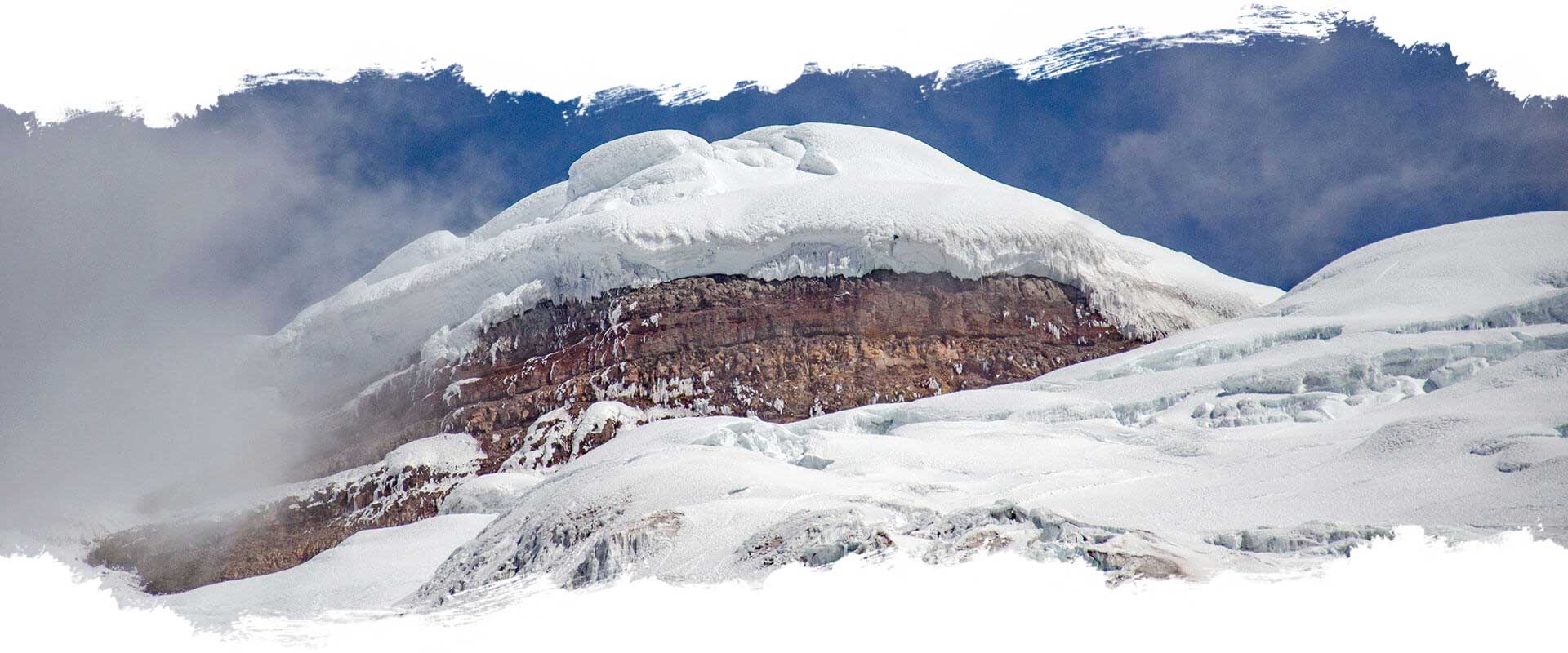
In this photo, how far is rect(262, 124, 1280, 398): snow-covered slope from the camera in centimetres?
2369

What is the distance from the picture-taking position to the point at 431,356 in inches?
976

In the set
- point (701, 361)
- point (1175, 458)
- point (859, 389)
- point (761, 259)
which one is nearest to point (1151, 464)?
point (1175, 458)

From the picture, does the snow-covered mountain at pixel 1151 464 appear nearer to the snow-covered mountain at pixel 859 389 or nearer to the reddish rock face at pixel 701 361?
the snow-covered mountain at pixel 859 389

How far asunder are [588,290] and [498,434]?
3.52m

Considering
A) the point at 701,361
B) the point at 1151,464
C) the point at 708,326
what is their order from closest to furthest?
the point at 1151,464 < the point at 701,361 < the point at 708,326

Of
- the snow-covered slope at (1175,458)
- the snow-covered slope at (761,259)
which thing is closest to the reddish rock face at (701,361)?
the snow-covered slope at (761,259)

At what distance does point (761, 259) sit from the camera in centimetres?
2400

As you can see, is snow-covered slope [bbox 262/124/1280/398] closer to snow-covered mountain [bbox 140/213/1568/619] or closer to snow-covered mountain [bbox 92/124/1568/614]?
snow-covered mountain [bbox 92/124/1568/614]

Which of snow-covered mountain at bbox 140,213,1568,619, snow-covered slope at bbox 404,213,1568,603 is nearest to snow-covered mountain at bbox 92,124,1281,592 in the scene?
snow-covered mountain at bbox 140,213,1568,619

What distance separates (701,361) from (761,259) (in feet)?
8.03

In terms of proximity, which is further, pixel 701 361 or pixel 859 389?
pixel 701 361

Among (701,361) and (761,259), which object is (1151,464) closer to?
(701,361)

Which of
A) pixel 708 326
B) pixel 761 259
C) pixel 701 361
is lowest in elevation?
pixel 701 361

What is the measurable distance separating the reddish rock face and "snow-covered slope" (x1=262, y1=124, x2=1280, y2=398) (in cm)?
42
